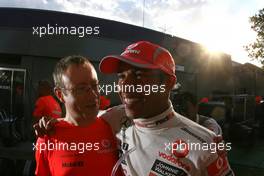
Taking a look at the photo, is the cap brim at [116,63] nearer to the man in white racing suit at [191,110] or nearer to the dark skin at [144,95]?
the dark skin at [144,95]

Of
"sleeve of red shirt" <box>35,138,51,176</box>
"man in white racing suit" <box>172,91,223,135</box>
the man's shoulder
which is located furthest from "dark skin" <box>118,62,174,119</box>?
"man in white racing suit" <box>172,91,223,135</box>

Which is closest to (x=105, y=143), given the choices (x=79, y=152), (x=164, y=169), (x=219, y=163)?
(x=79, y=152)

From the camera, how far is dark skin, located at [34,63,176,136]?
4.74 ft

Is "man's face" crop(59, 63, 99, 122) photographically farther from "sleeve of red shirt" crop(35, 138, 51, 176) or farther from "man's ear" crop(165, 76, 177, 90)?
"man's ear" crop(165, 76, 177, 90)

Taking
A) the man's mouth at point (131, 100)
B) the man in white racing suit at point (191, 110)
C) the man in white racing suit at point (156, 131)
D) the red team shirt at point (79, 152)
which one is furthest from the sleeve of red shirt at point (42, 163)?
the man in white racing suit at point (191, 110)

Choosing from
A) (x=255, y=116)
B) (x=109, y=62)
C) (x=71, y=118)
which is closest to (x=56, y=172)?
(x=71, y=118)

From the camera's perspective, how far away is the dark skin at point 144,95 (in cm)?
144

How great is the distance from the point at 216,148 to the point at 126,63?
59cm

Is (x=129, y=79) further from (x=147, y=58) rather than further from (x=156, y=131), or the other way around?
(x=156, y=131)

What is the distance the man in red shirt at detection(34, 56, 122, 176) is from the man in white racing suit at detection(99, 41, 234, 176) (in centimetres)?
11

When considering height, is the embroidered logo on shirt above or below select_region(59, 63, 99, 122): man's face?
below

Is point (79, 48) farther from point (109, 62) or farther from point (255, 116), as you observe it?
point (109, 62)

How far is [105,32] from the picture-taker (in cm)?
989

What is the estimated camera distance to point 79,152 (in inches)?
60.6
